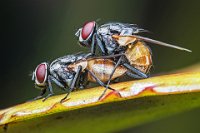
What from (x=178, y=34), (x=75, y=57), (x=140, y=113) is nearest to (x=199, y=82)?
(x=140, y=113)

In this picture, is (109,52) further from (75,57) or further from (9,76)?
(9,76)

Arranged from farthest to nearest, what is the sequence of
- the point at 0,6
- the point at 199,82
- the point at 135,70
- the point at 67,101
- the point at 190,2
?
the point at 0,6, the point at 190,2, the point at 135,70, the point at 67,101, the point at 199,82

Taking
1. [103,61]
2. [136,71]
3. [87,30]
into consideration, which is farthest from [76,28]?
[136,71]

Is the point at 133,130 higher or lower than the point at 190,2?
lower

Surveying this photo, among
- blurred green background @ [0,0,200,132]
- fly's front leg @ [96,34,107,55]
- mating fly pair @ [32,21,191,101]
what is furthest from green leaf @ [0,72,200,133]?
blurred green background @ [0,0,200,132]

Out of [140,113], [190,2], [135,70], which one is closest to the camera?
[140,113]

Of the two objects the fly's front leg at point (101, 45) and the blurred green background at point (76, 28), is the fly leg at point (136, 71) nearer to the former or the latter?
the fly's front leg at point (101, 45)

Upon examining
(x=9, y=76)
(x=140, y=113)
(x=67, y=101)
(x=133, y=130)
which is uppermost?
(x=67, y=101)
